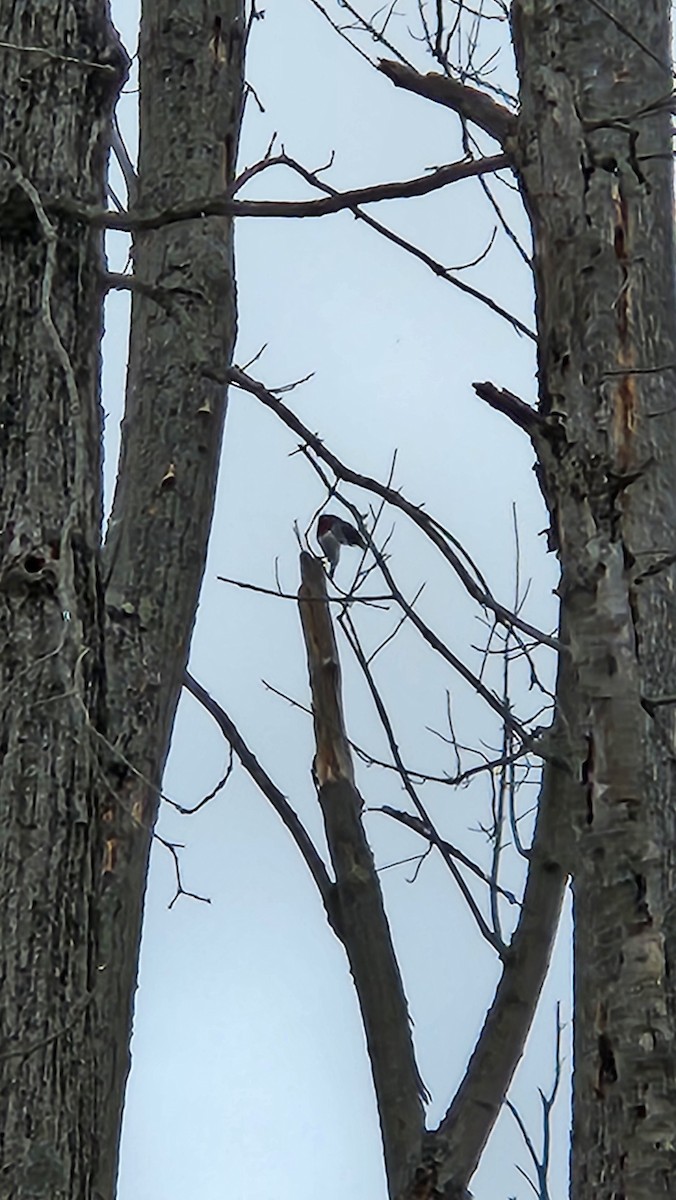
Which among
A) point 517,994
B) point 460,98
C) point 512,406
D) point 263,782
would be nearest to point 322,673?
point 263,782

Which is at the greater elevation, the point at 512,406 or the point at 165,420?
the point at 165,420

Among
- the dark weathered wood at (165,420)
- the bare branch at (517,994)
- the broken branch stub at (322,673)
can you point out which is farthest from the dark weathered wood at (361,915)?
the dark weathered wood at (165,420)

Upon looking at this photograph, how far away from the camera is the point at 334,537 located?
195 inches

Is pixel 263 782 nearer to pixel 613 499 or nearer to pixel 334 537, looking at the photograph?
pixel 334 537

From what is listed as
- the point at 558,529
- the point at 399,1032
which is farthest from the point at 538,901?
the point at 558,529

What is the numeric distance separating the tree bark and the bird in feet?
7.09

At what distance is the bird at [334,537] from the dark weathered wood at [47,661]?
196 cm

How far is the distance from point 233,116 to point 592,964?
116 inches

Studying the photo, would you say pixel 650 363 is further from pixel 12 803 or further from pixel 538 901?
pixel 538 901

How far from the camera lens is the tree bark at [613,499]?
2270 mm

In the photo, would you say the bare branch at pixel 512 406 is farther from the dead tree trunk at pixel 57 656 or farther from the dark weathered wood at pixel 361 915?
the dark weathered wood at pixel 361 915

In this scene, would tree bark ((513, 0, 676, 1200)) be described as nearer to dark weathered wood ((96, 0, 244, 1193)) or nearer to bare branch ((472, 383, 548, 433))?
bare branch ((472, 383, 548, 433))

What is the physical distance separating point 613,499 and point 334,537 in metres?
2.48

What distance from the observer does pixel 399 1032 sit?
14.3 feet
